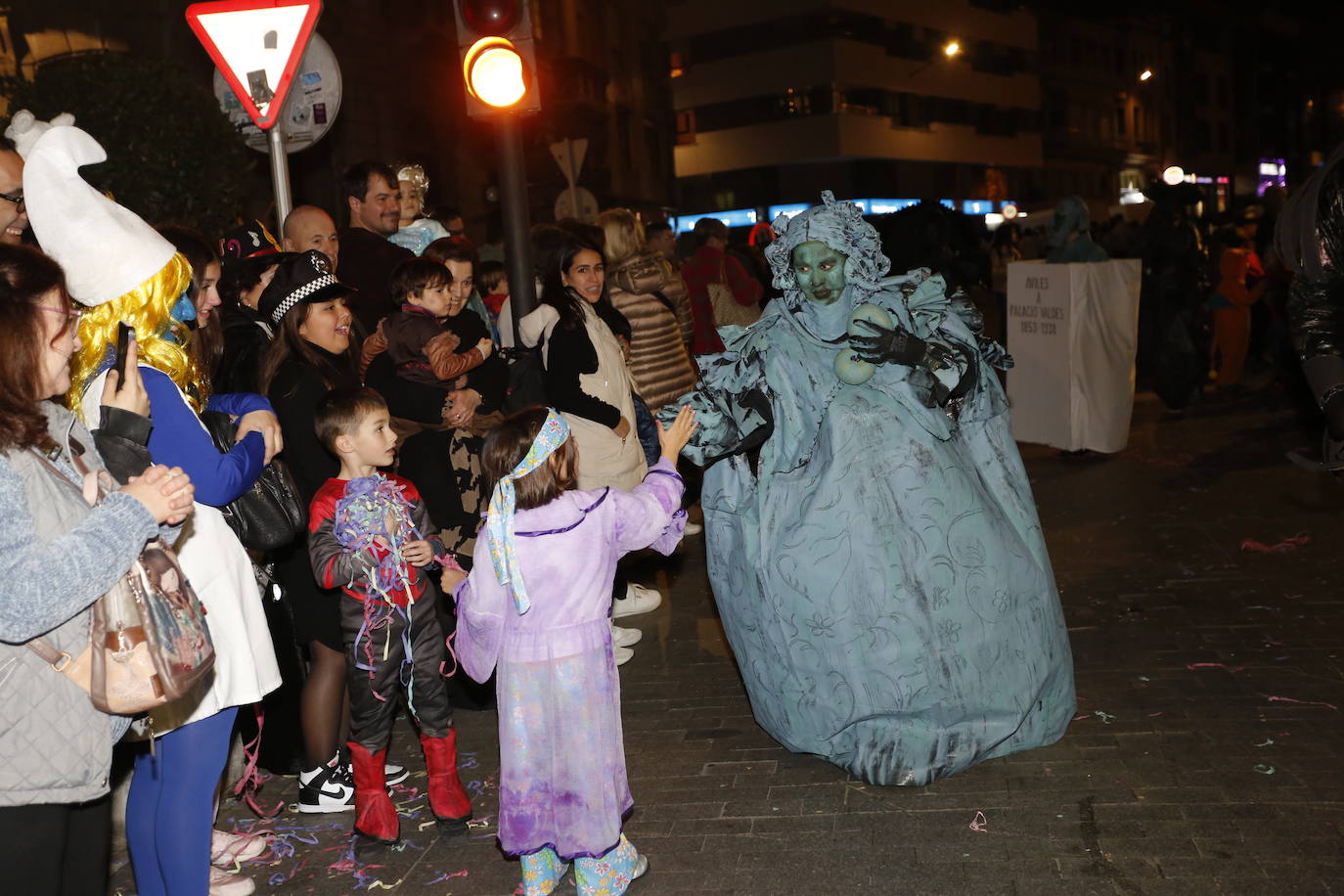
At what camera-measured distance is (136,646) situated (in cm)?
265

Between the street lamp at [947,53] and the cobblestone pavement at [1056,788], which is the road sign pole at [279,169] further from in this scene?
Answer: the street lamp at [947,53]

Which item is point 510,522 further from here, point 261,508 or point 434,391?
point 434,391

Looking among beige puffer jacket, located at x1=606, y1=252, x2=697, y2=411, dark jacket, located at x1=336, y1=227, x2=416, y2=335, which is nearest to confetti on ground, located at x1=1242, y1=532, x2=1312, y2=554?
beige puffer jacket, located at x1=606, y1=252, x2=697, y2=411

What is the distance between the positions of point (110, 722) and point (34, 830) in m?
0.25

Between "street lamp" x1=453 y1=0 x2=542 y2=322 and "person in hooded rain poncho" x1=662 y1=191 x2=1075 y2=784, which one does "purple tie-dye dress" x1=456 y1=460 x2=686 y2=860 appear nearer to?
"person in hooded rain poncho" x1=662 y1=191 x2=1075 y2=784

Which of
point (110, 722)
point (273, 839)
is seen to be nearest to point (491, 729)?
point (273, 839)

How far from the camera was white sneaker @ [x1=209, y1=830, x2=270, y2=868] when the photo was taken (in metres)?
4.32

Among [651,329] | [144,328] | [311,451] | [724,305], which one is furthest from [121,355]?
[724,305]

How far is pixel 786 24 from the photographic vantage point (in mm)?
46188

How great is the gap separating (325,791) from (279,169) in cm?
297

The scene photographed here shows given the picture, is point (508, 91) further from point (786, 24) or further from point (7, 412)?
point (786, 24)

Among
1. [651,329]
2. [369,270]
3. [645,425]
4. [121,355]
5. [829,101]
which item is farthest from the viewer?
[829,101]

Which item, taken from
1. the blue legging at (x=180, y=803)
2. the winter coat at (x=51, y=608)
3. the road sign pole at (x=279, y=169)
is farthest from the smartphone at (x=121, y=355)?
the road sign pole at (x=279, y=169)

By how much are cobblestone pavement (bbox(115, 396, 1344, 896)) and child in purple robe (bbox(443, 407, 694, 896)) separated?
0.39 metres
